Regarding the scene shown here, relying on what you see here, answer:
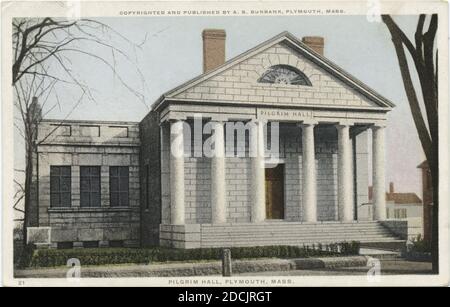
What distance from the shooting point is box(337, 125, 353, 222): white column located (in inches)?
474

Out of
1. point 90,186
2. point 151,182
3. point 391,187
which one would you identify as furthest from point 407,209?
point 90,186

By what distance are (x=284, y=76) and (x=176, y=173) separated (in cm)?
275

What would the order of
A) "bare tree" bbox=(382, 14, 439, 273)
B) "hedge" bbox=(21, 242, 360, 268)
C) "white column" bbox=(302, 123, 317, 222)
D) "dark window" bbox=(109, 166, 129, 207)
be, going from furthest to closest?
"white column" bbox=(302, 123, 317, 222) → "dark window" bbox=(109, 166, 129, 207) → "hedge" bbox=(21, 242, 360, 268) → "bare tree" bbox=(382, 14, 439, 273)

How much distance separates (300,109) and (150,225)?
340 centimetres

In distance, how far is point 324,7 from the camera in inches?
401

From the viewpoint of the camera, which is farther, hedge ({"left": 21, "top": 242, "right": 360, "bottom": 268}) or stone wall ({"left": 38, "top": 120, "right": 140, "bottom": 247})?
stone wall ({"left": 38, "top": 120, "right": 140, "bottom": 247})

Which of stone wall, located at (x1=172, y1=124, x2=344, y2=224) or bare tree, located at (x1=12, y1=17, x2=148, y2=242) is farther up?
bare tree, located at (x1=12, y1=17, x2=148, y2=242)

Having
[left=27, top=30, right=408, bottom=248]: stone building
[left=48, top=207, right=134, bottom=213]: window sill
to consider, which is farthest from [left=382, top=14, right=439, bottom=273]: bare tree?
[left=48, top=207, right=134, bottom=213]: window sill

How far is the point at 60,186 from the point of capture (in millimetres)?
11562

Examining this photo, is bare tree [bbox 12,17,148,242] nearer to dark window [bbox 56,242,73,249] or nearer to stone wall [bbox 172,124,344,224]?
dark window [bbox 56,242,73,249]

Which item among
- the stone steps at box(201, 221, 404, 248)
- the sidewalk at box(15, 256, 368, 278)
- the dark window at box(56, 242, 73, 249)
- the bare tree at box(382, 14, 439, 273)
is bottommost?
the sidewalk at box(15, 256, 368, 278)

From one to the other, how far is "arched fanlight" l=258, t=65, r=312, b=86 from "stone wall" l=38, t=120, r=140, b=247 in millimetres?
2610

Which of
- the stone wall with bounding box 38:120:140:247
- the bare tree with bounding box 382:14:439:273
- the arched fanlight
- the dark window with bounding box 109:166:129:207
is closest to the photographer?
the bare tree with bounding box 382:14:439:273

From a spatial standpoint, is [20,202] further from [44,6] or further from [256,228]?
[256,228]
